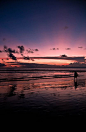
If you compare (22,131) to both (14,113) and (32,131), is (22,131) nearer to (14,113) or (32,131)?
(32,131)

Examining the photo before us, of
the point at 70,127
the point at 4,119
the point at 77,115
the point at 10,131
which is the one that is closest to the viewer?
the point at 10,131

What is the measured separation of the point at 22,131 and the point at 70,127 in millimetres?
2923

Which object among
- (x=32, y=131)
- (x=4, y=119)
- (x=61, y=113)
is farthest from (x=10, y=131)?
(x=61, y=113)

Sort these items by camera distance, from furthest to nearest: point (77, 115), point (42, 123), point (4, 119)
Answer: point (77, 115) < point (4, 119) < point (42, 123)

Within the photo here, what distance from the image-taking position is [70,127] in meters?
6.84

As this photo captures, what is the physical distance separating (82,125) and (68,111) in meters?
2.35

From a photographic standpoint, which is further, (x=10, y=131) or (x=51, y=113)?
(x=51, y=113)

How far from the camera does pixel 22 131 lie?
637 cm

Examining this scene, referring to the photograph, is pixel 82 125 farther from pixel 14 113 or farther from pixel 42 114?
pixel 14 113

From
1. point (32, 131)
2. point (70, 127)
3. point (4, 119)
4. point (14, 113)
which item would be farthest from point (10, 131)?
point (70, 127)

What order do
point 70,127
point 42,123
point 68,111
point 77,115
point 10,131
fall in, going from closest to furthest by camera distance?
point 10,131 < point 70,127 < point 42,123 < point 77,115 < point 68,111

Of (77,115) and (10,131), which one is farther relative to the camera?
(77,115)

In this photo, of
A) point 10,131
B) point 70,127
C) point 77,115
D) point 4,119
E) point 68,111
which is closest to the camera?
point 10,131

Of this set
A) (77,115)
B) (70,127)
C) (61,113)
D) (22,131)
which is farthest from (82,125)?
(22,131)
